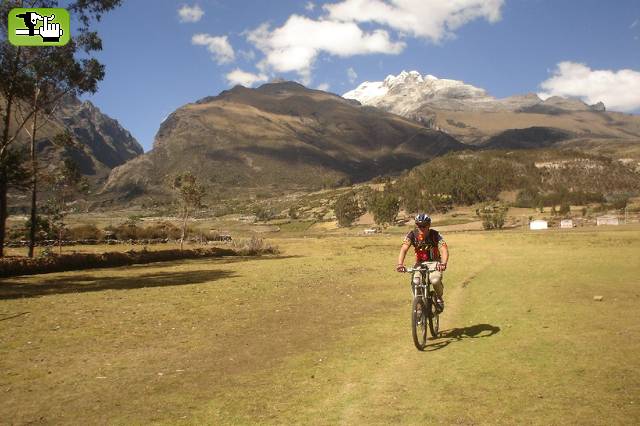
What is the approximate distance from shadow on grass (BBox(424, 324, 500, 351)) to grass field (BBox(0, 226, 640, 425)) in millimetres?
49

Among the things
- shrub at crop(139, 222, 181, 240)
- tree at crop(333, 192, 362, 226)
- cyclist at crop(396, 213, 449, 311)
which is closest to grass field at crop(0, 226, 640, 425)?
cyclist at crop(396, 213, 449, 311)

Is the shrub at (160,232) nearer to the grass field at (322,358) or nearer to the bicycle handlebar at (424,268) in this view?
the grass field at (322,358)

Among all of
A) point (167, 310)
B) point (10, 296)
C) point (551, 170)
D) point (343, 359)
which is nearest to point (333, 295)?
point (167, 310)

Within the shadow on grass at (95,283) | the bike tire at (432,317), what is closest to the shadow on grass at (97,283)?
the shadow on grass at (95,283)

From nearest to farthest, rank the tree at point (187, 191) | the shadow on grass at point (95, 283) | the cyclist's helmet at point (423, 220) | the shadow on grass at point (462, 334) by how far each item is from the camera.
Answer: the shadow on grass at point (462, 334), the cyclist's helmet at point (423, 220), the shadow on grass at point (95, 283), the tree at point (187, 191)

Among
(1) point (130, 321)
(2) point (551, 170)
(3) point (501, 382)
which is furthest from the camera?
(2) point (551, 170)

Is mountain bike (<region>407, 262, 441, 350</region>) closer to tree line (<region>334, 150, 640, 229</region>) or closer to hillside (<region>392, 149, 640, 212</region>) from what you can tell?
tree line (<region>334, 150, 640, 229</region>)

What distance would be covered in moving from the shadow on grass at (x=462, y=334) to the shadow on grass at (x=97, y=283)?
1691 cm

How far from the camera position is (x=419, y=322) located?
11.1 m

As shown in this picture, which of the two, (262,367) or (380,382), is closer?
(380,382)

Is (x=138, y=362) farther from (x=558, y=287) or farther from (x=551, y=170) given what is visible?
(x=551, y=170)

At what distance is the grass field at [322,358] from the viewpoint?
7.40 m

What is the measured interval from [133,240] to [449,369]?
7033 cm

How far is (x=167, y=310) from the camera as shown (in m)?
17.0
